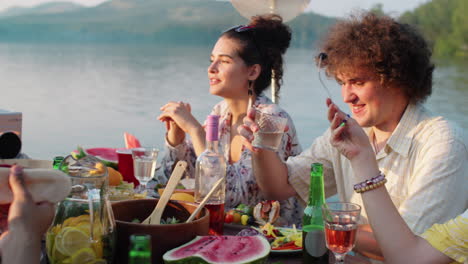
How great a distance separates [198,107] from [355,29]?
7950 mm

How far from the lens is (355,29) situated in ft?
6.82

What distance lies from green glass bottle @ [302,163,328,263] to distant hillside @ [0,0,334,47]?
189 inches

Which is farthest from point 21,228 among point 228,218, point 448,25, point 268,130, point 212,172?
point 448,25

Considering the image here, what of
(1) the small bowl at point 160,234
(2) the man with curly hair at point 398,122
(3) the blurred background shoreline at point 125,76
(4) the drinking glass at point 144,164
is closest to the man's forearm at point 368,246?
(2) the man with curly hair at point 398,122

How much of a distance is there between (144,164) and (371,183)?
2.60 ft

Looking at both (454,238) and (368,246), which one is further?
(368,246)

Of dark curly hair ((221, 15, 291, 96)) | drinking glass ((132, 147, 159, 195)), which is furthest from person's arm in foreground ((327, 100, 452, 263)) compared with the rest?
dark curly hair ((221, 15, 291, 96))

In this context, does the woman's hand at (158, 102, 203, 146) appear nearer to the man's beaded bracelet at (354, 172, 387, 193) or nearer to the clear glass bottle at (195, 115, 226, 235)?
the clear glass bottle at (195, 115, 226, 235)

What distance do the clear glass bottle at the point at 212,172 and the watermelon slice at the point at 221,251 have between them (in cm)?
19

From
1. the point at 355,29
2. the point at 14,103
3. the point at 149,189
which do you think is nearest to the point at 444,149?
the point at 355,29

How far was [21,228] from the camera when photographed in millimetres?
1191

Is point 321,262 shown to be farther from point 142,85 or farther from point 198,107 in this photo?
point 142,85

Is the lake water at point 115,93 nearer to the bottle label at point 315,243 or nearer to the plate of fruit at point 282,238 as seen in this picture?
the plate of fruit at point 282,238

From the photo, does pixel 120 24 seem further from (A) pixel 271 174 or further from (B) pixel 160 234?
(B) pixel 160 234
